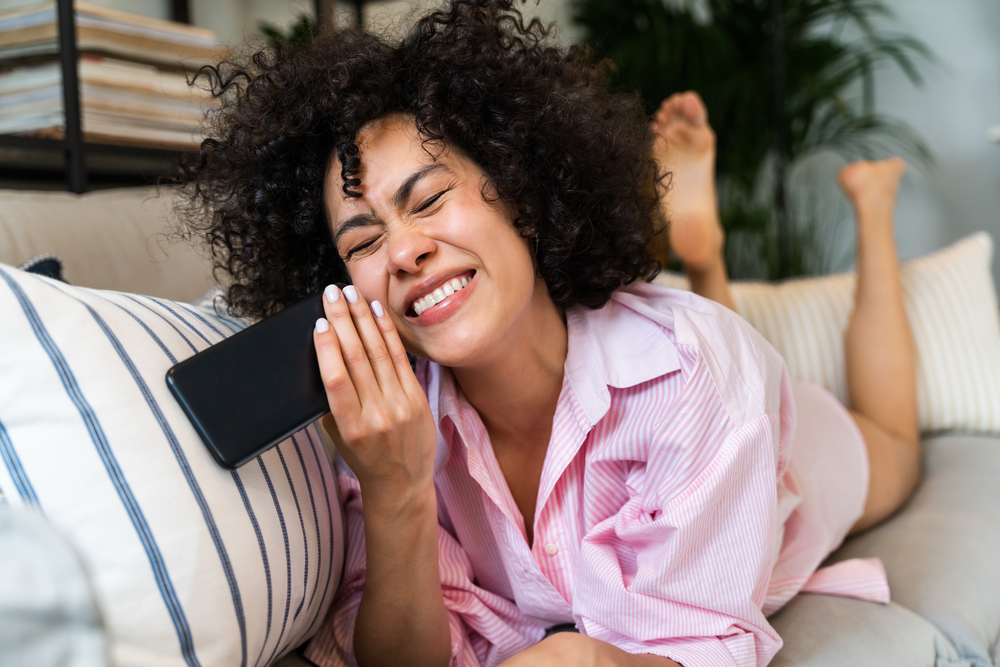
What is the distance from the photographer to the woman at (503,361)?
0.76 meters

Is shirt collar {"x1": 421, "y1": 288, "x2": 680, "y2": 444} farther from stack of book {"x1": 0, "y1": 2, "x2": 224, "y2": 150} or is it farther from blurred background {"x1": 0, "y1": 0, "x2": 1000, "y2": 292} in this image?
blurred background {"x1": 0, "y1": 0, "x2": 1000, "y2": 292}

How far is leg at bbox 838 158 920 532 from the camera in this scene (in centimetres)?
131

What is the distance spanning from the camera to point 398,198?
77 cm

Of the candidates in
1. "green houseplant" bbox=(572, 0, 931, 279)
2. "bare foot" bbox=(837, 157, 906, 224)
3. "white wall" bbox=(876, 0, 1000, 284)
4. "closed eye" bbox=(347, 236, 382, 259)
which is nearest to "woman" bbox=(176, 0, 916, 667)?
"closed eye" bbox=(347, 236, 382, 259)

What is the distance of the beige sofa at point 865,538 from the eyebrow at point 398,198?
0.42m

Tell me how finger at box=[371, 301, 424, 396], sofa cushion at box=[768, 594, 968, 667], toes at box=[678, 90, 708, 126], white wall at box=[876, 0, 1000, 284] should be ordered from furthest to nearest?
1. white wall at box=[876, 0, 1000, 284]
2. toes at box=[678, 90, 708, 126]
3. sofa cushion at box=[768, 594, 968, 667]
4. finger at box=[371, 301, 424, 396]

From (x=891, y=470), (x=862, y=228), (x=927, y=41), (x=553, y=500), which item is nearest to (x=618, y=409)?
(x=553, y=500)

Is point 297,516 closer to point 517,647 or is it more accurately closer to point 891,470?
point 517,647

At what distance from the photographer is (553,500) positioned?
34.8 inches

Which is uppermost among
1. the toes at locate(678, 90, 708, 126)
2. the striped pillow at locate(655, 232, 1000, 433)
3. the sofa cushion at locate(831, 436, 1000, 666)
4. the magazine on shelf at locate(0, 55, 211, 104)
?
the magazine on shelf at locate(0, 55, 211, 104)

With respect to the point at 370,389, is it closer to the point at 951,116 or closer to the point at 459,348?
the point at 459,348

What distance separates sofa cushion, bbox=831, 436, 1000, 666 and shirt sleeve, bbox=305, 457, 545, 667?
1.73 ft

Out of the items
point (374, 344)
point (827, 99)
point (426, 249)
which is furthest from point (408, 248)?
point (827, 99)

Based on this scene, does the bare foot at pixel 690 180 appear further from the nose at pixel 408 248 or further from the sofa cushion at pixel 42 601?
the sofa cushion at pixel 42 601
